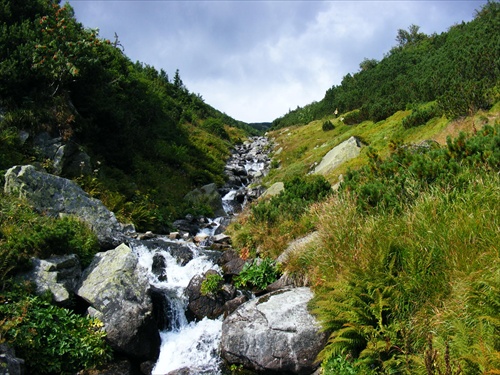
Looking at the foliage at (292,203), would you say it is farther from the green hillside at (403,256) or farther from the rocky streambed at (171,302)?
the rocky streambed at (171,302)

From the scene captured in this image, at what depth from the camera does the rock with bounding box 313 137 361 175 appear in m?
20.8

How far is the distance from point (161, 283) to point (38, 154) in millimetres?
7667

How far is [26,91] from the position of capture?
1497 cm

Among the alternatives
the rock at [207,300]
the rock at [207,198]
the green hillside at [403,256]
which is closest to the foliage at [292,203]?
the green hillside at [403,256]

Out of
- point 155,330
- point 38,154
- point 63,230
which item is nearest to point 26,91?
point 38,154

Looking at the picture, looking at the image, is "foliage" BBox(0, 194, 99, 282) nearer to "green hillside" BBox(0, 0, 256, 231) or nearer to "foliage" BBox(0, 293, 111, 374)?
"foliage" BBox(0, 293, 111, 374)

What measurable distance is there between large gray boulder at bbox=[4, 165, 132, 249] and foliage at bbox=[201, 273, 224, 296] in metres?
3.44

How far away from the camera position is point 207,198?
2005 cm

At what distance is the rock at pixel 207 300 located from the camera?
9117mm

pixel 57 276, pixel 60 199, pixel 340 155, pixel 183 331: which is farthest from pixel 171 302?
pixel 340 155

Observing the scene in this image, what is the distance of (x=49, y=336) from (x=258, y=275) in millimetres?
4892

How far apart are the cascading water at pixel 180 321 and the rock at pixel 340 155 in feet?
37.6

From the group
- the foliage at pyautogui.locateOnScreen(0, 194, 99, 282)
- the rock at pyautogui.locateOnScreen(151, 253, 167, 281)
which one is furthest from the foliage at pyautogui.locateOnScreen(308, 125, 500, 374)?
the foliage at pyautogui.locateOnScreen(0, 194, 99, 282)

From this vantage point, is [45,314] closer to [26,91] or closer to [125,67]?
[26,91]
